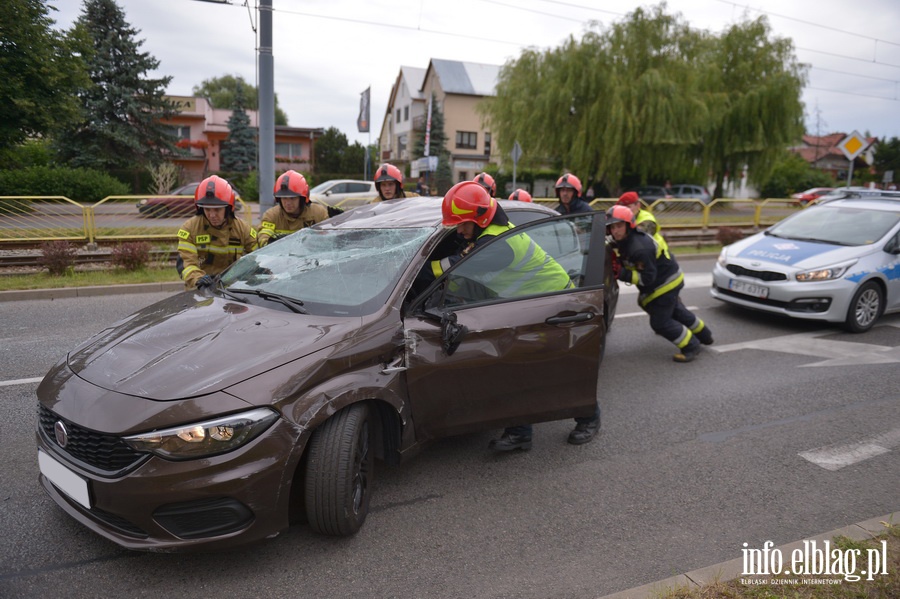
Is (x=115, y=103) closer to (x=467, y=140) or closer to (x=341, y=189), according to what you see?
(x=341, y=189)

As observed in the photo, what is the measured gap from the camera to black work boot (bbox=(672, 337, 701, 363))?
6102 mm

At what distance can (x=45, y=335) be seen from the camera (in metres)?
6.46

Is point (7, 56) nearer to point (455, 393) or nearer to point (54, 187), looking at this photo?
point (54, 187)

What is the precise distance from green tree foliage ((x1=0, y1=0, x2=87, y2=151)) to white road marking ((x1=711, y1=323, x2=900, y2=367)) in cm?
1558

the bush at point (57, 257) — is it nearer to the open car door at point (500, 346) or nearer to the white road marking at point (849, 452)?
the open car door at point (500, 346)

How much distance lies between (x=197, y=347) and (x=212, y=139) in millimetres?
48152

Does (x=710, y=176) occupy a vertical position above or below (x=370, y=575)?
above

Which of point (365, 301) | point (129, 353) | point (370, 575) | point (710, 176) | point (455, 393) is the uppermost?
point (710, 176)

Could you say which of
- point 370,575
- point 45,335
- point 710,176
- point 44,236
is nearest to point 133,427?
point 370,575

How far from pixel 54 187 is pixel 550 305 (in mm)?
27863

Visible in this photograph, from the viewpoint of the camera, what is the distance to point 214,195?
16.7ft

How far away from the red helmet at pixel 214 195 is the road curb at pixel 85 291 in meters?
4.72

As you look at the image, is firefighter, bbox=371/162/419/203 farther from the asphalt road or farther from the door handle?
the door handle

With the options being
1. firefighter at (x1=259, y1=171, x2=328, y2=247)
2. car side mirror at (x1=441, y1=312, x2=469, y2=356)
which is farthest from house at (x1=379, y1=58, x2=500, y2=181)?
car side mirror at (x1=441, y1=312, x2=469, y2=356)
